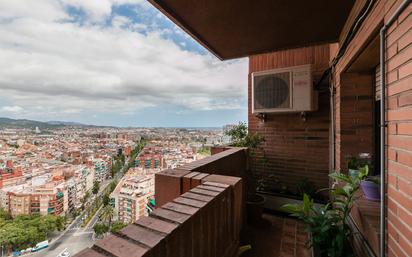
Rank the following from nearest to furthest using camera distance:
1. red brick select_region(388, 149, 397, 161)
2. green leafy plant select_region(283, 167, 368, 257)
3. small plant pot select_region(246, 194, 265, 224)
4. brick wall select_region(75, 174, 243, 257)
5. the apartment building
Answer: brick wall select_region(75, 174, 243, 257), red brick select_region(388, 149, 397, 161), green leafy plant select_region(283, 167, 368, 257), the apartment building, small plant pot select_region(246, 194, 265, 224)

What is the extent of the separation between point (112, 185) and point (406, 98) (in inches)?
146

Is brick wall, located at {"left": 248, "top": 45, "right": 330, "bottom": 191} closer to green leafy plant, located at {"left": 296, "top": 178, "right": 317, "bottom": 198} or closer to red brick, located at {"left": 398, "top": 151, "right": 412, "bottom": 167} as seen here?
green leafy plant, located at {"left": 296, "top": 178, "right": 317, "bottom": 198}

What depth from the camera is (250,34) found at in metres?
2.19

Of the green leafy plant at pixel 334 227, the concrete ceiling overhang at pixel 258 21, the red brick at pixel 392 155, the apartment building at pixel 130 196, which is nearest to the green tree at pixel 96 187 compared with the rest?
the apartment building at pixel 130 196

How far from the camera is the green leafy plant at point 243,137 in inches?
126

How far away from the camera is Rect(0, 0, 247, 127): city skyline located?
129 inches

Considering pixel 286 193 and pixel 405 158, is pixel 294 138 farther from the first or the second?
pixel 405 158

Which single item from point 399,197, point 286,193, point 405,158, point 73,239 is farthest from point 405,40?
point 73,239

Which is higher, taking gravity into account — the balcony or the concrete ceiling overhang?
the concrete ceiling overhang

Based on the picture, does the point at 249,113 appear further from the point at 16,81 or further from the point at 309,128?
the point at 16,81

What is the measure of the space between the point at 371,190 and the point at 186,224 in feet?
4.79

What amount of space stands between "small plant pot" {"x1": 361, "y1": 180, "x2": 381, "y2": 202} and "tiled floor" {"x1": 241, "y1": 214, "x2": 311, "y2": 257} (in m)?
1.02

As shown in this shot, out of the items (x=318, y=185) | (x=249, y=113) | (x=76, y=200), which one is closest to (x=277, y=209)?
(x=318, y=185)

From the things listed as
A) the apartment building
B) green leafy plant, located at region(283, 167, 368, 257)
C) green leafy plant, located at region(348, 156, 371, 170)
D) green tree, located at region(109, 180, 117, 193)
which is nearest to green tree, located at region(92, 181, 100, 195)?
green tree, located at region(109, 180, 117, 193)
